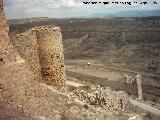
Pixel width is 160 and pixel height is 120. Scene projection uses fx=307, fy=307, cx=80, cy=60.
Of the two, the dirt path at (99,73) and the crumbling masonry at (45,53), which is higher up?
the crumbling masonry at (45,53)

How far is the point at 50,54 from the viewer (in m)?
20.8

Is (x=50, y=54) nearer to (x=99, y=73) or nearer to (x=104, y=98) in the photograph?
(x=104, y=98)

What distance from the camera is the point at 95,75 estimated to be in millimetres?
62031

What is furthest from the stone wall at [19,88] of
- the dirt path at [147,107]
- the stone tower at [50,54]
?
the dirt path at [147,107]

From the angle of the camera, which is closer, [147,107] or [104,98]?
[104,98]

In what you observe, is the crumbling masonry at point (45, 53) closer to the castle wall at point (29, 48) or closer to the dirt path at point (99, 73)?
the castle wall at point (29, 48)

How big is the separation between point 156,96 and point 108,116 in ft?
87.3

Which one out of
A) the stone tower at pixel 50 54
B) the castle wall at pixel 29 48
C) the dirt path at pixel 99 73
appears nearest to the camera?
the castle wall at pixel 29 48

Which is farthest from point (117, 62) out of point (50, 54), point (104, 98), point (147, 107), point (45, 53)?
point (45, 53)

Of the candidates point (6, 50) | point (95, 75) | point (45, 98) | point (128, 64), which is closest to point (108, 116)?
point (45, 98)

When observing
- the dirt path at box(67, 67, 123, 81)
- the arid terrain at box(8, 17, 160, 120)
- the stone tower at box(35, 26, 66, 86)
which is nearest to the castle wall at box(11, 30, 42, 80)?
the stone tower at box(35, 26, 66, 86)

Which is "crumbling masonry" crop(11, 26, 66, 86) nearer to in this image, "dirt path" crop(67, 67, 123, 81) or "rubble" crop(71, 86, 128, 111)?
"rubble" crop(71, 86, 128, 111)

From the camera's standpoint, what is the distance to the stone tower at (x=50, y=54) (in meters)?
20.6

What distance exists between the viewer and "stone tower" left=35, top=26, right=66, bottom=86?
2059 cm
